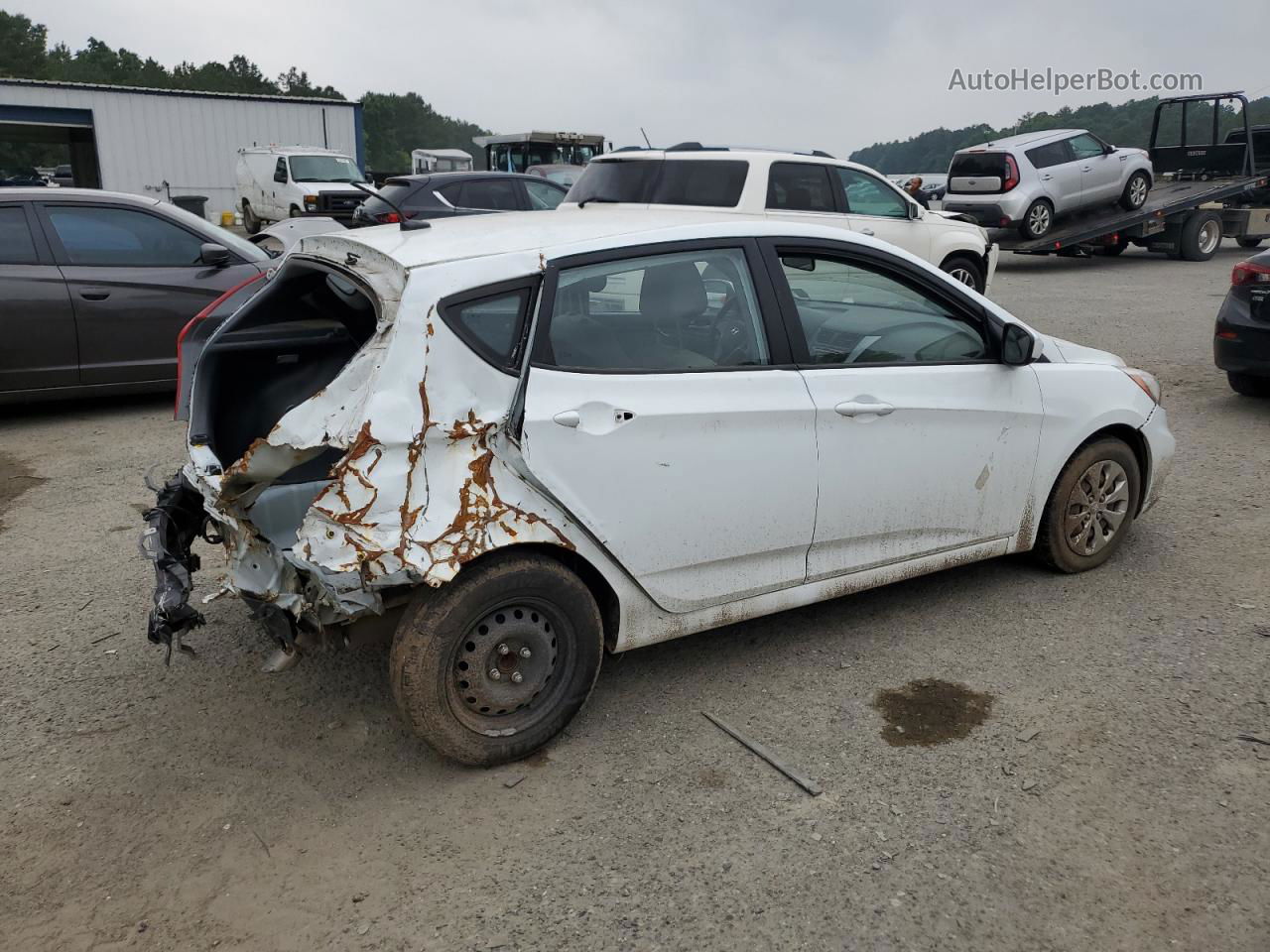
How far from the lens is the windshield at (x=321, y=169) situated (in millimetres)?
23547

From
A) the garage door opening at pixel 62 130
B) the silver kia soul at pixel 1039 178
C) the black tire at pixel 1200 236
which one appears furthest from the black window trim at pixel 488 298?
the garage door opening at pixel 62 130

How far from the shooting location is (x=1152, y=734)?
3436 mm

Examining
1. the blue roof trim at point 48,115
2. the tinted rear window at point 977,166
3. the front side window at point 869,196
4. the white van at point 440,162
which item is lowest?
the front side window at point 869,196

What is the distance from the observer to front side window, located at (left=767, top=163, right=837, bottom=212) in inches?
367

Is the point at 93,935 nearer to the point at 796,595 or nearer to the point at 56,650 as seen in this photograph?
the point at 56,650

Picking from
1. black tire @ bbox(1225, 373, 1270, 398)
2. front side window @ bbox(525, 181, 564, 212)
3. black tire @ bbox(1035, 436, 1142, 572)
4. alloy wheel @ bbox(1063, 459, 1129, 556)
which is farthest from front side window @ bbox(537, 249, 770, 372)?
front side window @ bbox(525, 181, 564, 212)

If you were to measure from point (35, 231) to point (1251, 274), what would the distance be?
8.62 metres

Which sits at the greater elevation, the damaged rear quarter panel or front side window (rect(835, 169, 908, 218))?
front side window (rect(835, 169, 908, 218))

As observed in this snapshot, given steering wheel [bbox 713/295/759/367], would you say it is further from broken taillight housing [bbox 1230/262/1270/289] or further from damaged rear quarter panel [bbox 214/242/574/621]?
broken taillight housing [bbox 1230/262/1270/289]

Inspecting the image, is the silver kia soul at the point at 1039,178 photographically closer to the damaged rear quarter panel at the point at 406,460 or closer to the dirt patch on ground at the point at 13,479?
the dirt patch on ground at the point at 13,479

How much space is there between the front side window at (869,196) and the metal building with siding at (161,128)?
24217 mm

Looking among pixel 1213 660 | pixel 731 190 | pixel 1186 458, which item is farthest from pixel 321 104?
pixel 1213 660

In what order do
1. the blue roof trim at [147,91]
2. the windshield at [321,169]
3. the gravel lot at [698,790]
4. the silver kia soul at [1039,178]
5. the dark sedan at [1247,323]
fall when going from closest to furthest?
1. the gravel lot at [698,790]
2. the dark sedan at [1247,323]
3. the silver kia soul at [1039,178]
4. the windshield at [321,169]
5. the blue roof trim at [147,91]

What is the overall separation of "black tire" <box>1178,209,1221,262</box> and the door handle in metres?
17.0
